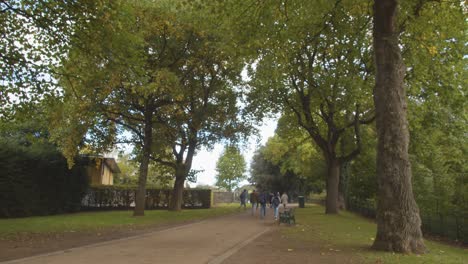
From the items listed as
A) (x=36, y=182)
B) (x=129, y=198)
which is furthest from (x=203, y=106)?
(x=129, y=198)

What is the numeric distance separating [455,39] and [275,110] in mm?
12490

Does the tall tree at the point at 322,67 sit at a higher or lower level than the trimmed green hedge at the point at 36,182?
higher

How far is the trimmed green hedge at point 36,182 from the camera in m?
21.3

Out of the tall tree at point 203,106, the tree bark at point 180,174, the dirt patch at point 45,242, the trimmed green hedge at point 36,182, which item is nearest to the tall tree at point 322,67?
the tall tree at point 203,106

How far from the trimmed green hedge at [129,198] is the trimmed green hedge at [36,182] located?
2993mm

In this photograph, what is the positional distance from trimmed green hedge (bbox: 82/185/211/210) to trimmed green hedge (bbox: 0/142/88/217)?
2.99m

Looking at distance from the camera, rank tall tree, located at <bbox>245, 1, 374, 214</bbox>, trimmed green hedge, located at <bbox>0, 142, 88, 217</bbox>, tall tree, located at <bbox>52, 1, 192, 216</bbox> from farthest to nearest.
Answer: trimmed green hedge, located at <bbox>0, 142, 88, 217</bbox> < tall tree, located at <bbox>245, 1, 374, 214</bbox> < tall tree, located at <bbox>52, 1, 192, 216</bbox>

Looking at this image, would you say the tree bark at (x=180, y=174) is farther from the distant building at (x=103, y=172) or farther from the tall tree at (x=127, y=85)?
the distant building at (x=103, y=172)

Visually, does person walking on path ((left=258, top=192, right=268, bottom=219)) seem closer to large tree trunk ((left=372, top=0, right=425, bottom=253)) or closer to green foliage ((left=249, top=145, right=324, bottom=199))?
large tree trunk ((left=372, top=0, right=425, bottom=253))

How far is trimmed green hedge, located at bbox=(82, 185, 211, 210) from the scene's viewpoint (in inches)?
1247

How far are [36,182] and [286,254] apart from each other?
1915 centimetres

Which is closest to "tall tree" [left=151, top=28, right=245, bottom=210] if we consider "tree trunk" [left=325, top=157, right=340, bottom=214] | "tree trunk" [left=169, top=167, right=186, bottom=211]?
"tree trunk" [left=169, top=167, right=186, bottom=211]

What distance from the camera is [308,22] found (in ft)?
51.2

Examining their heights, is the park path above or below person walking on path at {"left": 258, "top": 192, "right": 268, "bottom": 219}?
below
